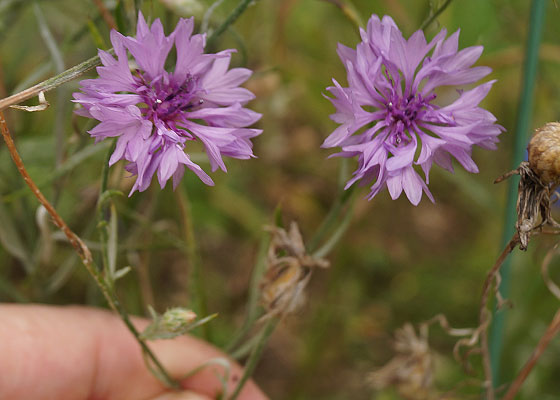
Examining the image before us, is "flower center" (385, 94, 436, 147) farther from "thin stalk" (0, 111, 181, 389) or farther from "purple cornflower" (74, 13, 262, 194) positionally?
"thin stalk" (0, 111, 181, 389)

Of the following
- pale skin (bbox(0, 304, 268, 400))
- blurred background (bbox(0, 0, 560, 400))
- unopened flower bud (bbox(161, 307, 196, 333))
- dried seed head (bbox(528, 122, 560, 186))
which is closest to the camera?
dried seed head (bbox(528, 122, 560, 186))

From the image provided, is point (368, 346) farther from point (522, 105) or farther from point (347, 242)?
point (522, 105)

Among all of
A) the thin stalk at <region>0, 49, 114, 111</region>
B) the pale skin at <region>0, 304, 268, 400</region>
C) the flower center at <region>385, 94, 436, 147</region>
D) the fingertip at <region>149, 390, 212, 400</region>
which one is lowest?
the fingertip at <region>149, 390, 212, 400</region>

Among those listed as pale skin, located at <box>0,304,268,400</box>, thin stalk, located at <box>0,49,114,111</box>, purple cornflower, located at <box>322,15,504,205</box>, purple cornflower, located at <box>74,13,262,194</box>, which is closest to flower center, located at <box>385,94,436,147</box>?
purple cornflower, located at <box>322,15,504,205</box>

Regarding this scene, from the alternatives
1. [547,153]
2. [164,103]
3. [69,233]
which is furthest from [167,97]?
[547,153]

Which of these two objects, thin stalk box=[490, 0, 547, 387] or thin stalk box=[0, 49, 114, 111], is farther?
thin stalk box=[490, 0, 547, 387]

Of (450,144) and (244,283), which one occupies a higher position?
(450,144)

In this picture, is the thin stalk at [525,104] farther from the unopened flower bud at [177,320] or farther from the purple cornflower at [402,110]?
the unopened flower bud at [177,320]

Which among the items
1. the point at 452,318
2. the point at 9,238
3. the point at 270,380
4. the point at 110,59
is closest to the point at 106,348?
the point at 9,238
